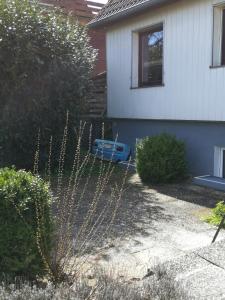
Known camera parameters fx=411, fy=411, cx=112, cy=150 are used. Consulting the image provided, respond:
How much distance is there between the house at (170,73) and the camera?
779 centimetres

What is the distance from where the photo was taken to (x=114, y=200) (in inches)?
269

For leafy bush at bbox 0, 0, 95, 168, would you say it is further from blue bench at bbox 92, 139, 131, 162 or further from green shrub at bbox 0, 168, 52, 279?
green shrub at bbox 0, 168, 52, 279

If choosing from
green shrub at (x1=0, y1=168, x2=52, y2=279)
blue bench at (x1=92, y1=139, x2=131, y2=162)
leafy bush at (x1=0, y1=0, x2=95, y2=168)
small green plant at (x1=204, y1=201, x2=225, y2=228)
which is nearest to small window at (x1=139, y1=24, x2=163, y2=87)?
blue bench at (x1=92, y1=139, x2=131, y2=162)

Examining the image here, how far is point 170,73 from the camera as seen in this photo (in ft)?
28.9

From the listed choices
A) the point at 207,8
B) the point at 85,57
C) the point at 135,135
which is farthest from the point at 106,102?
the point at 207,8

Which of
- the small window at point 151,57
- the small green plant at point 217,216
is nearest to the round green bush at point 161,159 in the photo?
the small window at point 151,57

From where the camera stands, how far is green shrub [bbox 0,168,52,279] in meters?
3.21

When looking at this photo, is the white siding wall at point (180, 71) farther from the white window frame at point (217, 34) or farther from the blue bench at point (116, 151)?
the blue bench at point (116, 151)

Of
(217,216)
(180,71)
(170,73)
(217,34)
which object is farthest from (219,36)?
(217,216)

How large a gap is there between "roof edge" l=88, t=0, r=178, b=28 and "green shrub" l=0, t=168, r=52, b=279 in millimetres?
6239

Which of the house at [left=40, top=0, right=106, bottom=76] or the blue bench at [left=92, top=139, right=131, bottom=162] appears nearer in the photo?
the blue bench at [left=92, top=139, right=131, bottom=162]

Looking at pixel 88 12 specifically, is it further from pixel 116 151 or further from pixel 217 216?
pixel 217 216

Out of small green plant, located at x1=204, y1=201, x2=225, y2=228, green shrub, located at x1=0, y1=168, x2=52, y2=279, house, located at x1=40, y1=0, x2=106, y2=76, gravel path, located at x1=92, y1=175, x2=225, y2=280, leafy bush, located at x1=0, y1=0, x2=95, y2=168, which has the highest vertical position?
house, located at x1=40, y1=0, x2=106, y2=76

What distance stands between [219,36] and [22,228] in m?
5.98
